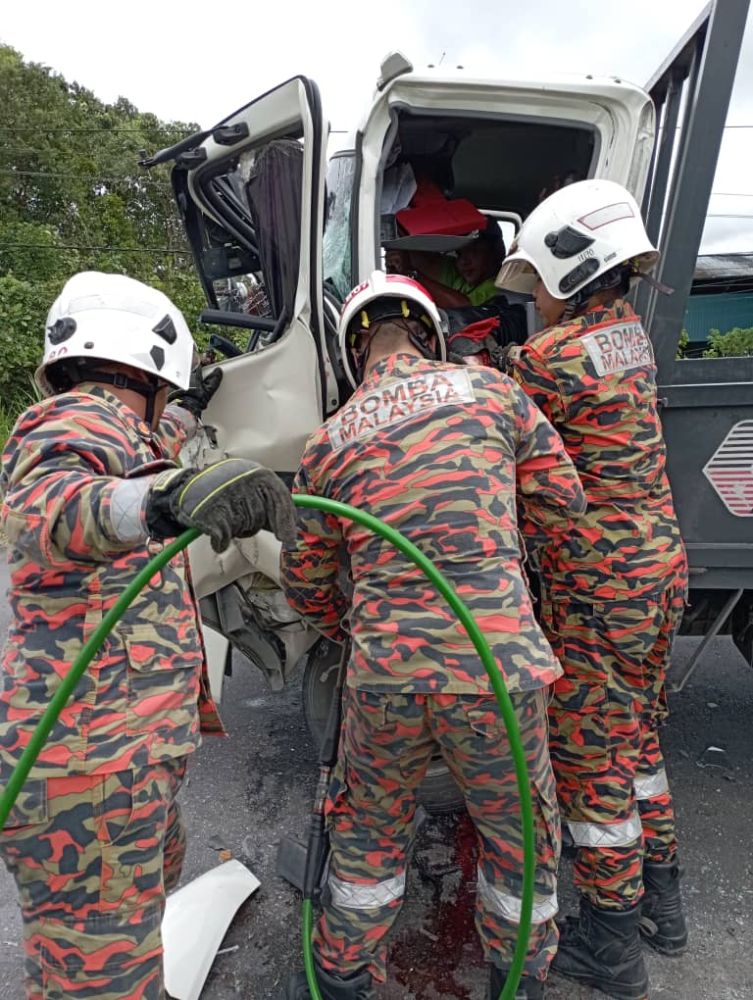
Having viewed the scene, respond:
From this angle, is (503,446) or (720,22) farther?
(720,22)

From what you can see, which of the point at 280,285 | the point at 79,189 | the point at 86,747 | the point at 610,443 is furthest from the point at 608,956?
the point at 79,189

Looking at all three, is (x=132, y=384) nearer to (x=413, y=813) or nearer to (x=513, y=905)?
(x=413, y=813)

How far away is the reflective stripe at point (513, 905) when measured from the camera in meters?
1.86

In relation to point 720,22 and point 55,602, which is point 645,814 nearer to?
point 55,602

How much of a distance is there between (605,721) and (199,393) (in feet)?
5.59

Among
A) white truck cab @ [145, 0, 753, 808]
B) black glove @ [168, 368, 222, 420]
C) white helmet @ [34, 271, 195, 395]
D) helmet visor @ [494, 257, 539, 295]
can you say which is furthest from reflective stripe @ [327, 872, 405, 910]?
helmet visor @ [494, 257, 539, 295]

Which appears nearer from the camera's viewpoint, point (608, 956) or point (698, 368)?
point (608, 956)

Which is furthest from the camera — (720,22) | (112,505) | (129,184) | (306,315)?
(129,184)

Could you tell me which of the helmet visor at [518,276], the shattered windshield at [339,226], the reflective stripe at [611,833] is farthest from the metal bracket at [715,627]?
the shattered windshield at [339,226]

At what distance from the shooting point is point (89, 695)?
1.52 metres

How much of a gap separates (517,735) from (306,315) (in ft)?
4.79

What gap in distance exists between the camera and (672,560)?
2.21m

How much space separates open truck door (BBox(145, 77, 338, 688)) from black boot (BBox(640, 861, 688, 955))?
1394 mm

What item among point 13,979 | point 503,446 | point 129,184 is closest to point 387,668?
point 503,446
